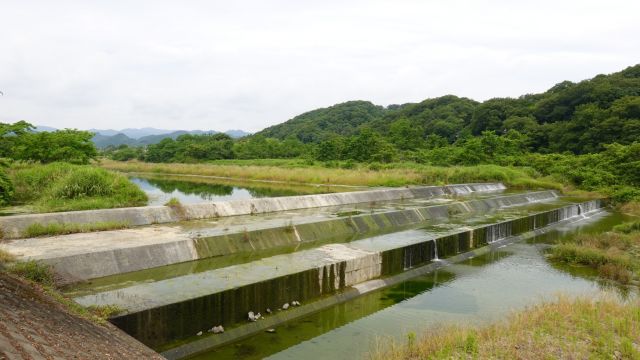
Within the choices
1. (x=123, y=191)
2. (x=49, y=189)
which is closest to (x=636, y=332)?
(x=123, y=191)

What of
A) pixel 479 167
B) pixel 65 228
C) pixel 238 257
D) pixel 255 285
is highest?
pixel 479 167

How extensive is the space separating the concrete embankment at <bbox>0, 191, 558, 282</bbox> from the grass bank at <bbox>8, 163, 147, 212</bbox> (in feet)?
11.2

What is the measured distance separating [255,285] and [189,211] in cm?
679

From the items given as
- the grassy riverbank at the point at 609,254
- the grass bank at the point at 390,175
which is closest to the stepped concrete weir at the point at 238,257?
the grassy riverbank at the point at 609,254

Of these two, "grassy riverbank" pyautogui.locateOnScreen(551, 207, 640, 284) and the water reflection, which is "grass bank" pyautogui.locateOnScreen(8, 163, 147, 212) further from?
"grassy riverbank" pyautogui.locateOnScreen(551, 207, 640, 284)

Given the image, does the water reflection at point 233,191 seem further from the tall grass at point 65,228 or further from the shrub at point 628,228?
the shrub at point 628,228

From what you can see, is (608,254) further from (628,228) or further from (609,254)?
(628,228)

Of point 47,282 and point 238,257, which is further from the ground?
point 47,282

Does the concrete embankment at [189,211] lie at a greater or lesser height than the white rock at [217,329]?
greater

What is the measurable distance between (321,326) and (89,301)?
377cm

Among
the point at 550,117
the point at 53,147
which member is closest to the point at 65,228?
the point at 53,147

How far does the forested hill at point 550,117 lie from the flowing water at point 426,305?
36.2 metres

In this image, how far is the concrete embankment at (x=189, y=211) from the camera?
1069 centimetres

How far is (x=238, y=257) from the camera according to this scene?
10.8m
